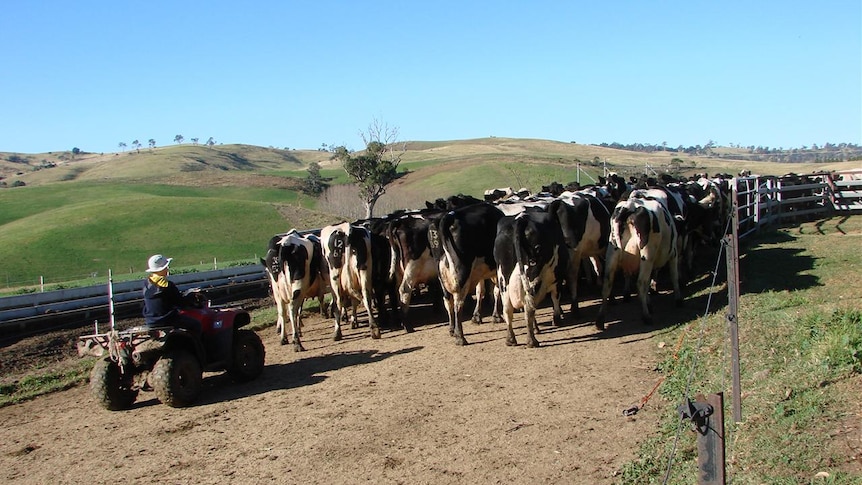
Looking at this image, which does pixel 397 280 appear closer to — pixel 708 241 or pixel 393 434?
pixel 393 434

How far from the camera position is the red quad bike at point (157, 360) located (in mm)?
9594

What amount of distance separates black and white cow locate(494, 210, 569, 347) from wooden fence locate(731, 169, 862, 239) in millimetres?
13123

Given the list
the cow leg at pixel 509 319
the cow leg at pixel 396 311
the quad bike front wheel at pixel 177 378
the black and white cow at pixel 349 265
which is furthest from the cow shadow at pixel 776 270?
the quad bike front wheel at pixel 177 378

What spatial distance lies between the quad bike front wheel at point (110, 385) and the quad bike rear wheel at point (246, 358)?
1.57 m

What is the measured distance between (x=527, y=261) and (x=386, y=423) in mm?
4287

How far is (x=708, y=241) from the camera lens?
62.0 ft

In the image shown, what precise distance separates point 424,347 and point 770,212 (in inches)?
689

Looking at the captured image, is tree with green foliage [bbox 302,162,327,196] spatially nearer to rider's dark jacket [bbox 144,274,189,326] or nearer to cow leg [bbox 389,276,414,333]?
cow leg [bbox 389,276,414,333]

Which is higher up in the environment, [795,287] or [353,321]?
[795,287]

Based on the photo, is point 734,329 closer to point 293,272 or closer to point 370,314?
point 370,314

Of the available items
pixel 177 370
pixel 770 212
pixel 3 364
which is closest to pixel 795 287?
pixel 177 370

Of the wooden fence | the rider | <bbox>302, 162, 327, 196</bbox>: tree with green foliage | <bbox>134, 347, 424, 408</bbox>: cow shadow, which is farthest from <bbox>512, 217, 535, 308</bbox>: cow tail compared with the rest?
<bbox>302, 162, 327, 196</bbox>: tree with green foliage

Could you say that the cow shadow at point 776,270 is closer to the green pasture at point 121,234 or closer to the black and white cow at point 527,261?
the black and white cow at point 527,261

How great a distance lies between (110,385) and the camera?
988cm
